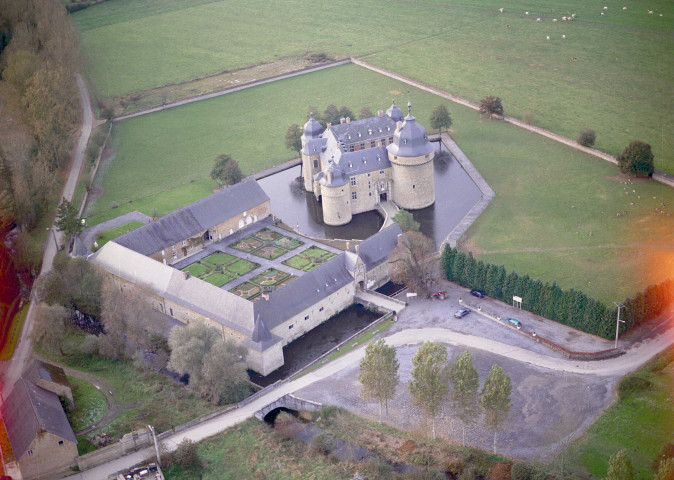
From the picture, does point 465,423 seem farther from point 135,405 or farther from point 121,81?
point 121,81

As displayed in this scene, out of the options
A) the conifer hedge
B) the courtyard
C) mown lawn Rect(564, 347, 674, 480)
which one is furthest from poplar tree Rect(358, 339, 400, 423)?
the conifer hedge

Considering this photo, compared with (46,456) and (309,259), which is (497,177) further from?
(46,456)

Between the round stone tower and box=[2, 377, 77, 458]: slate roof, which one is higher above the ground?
the round stone tower

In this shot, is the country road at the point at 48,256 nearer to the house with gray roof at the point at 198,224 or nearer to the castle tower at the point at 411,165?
the house with gray roof at the point at 198,224

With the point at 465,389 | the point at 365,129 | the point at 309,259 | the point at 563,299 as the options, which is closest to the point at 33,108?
the point at 365,129

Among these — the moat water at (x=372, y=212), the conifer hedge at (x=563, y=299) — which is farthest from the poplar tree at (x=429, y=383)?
the moat water at (x=372, y=212)

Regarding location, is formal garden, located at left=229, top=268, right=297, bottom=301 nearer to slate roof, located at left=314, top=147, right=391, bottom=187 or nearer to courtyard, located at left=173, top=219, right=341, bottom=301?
courtyard, located at left=173, top=219, right=341, bottom=301
